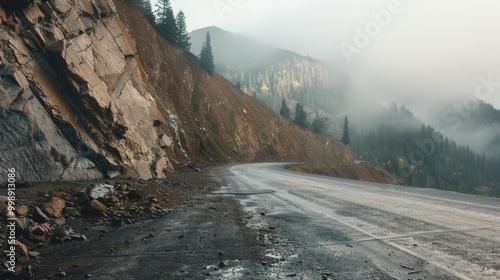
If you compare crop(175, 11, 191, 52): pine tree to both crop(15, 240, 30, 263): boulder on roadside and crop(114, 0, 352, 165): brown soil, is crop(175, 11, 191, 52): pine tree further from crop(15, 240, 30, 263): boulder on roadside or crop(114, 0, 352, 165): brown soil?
crop(15, 240, 30, 263): boulder on roadside

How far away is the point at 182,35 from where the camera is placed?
6391 cm

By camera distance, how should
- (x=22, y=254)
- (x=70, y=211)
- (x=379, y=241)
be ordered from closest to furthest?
(x=22, y=254), (x=379, y=241), (x=70, y=211)

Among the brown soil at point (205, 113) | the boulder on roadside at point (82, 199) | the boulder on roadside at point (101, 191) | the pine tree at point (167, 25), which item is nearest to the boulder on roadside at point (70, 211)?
the boulder on roadside at point (82, 199)

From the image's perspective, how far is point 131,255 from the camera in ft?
16.8

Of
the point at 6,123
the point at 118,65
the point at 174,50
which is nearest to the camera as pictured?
the point at 6,123

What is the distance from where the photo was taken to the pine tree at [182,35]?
6231cm

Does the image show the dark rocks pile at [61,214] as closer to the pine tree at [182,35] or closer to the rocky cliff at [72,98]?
the rocky cliff at [72,98]

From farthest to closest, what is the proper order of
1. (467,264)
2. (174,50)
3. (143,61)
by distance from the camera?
1. (174,50)
2. (143,61)
3. (467,264)

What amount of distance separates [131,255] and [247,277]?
215 cm

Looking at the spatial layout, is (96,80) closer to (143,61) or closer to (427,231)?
(427,231)

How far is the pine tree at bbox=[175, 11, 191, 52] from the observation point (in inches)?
2453

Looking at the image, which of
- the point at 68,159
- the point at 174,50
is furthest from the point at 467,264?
the point at 174,50

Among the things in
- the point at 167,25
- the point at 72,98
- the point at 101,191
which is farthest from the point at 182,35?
the point at 101,191

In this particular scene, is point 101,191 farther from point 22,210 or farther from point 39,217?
point 39,217
